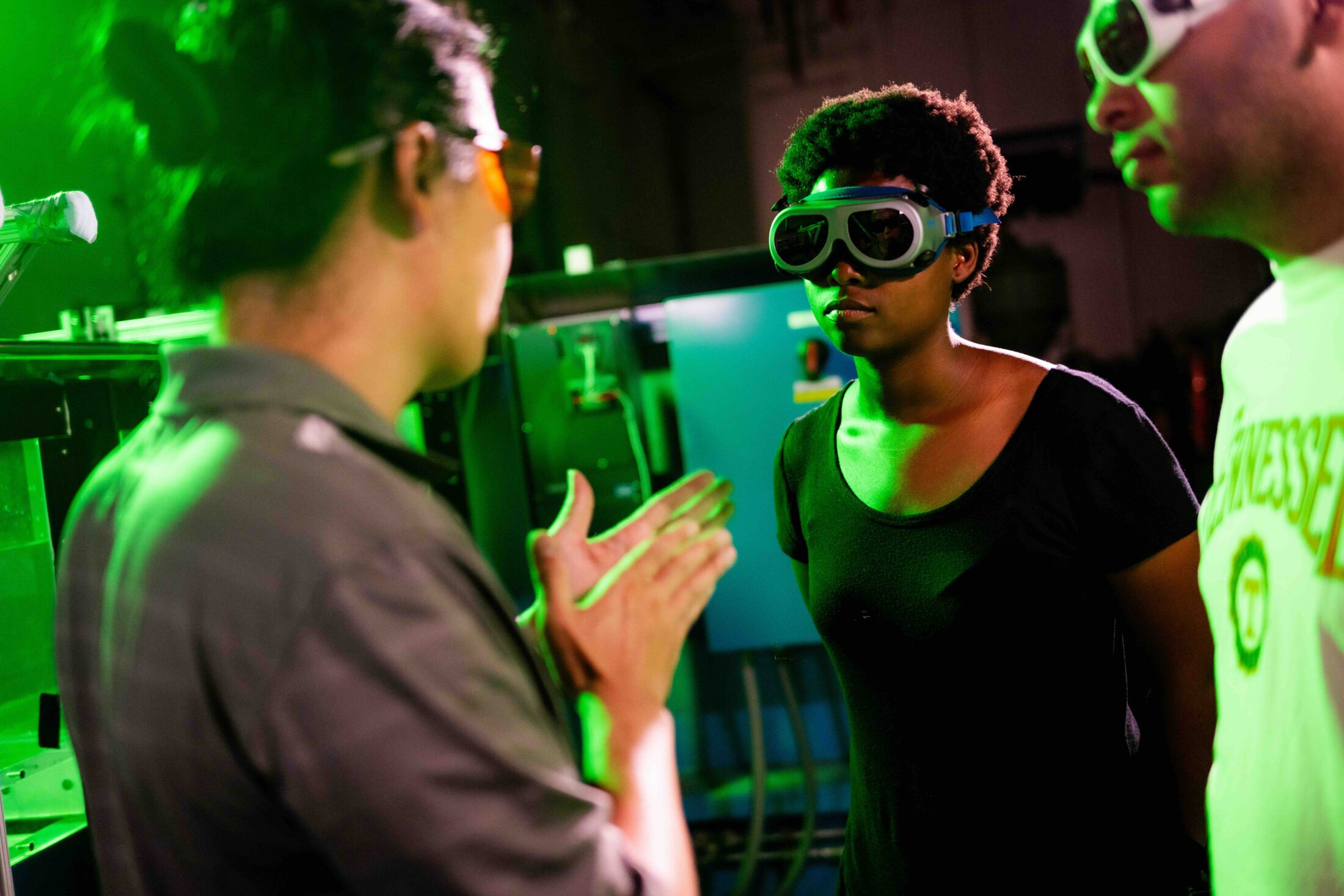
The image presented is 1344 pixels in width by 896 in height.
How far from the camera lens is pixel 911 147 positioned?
162cm

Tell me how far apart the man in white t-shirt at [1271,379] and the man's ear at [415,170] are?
30.8 inches

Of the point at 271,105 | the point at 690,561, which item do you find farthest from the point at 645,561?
the point at 271,105

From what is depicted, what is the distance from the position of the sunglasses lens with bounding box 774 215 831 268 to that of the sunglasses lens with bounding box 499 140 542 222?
2.36 ft

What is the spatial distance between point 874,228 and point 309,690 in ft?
4.03

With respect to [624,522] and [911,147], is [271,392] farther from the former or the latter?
[911,147]

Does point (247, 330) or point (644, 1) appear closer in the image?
point (247, 330)

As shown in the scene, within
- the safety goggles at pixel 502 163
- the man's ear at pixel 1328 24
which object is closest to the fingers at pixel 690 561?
the safety goggles at pixel 502 163

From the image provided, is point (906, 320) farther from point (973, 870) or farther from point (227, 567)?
point (227, 567)

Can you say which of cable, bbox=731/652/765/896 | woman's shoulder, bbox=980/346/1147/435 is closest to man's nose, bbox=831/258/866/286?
woman's shoulder, bbox=980/346/1147/435

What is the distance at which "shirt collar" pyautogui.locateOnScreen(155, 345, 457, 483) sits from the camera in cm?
75

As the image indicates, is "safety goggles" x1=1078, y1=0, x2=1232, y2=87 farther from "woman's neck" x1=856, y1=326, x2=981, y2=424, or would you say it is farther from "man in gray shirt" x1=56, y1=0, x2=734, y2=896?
"man in gray shirt" x1=56, y1=0, x2=734, y2=896

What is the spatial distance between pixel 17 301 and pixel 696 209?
13.9 ft

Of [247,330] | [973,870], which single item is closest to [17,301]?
[247,330]

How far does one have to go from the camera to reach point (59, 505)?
2047 millimetres
